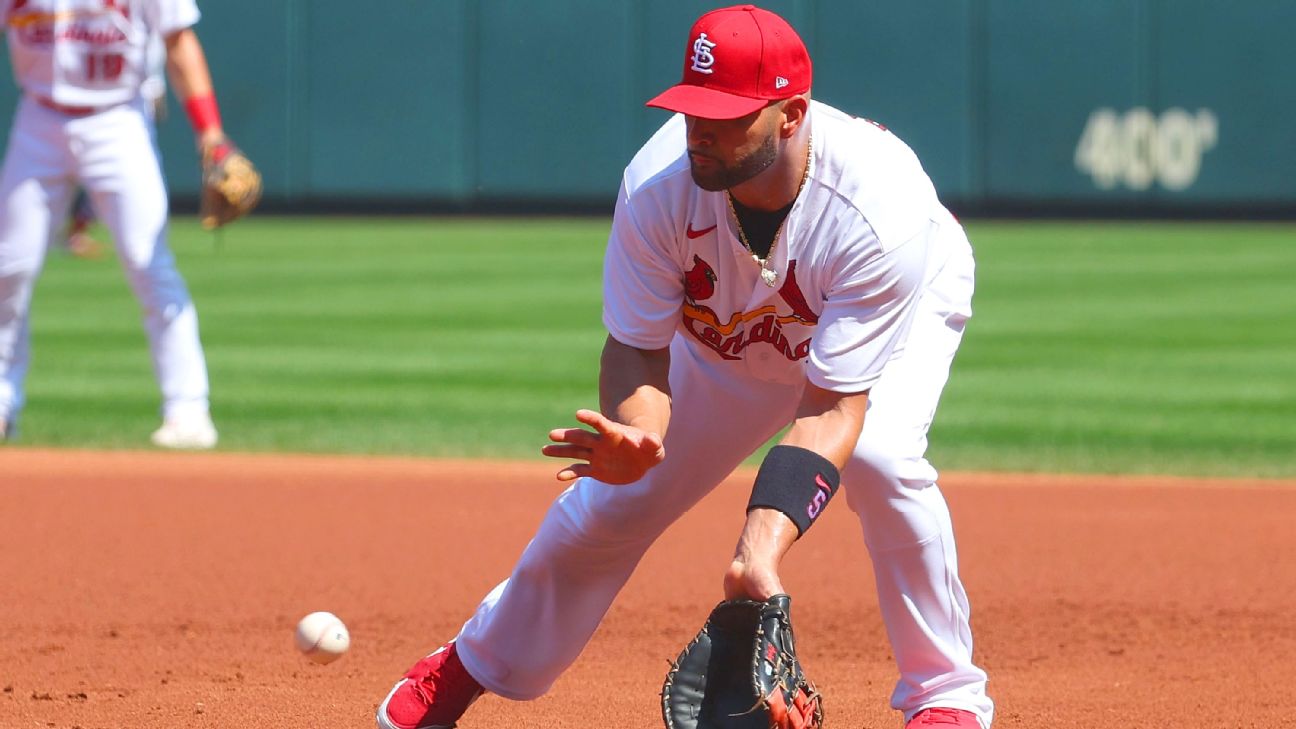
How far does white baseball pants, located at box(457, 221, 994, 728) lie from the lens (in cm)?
365

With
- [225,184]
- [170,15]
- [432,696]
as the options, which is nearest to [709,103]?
[432,696]

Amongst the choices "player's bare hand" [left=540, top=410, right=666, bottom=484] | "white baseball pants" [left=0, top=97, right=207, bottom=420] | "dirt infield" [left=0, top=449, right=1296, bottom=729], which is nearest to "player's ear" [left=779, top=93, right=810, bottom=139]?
"player's bare hand" [left=540, top=410, right=666, bottom=484]

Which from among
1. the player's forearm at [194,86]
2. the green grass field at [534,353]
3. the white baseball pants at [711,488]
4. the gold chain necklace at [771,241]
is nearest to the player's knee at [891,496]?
the white baseball pants at [711,488]

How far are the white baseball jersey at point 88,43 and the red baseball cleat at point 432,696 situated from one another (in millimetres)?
4163

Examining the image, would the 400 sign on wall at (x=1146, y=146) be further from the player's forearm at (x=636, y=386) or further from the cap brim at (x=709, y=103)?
the cap brim at (x=709, y=103)

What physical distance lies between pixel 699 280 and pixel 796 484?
1.66 feet

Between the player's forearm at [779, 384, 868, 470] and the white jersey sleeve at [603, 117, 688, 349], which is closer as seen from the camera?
the player's forearm at [779, 384, 868, 470]

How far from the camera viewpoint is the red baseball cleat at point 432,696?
12.9 feet

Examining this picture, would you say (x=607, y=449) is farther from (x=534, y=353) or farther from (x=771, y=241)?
(x=534, y=353)

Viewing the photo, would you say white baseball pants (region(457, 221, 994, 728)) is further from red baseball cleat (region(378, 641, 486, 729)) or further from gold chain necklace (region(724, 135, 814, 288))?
gold chain necklace (region(724, 135, 814, 288))

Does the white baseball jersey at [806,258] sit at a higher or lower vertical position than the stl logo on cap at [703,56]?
lower

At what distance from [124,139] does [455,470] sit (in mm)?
1837

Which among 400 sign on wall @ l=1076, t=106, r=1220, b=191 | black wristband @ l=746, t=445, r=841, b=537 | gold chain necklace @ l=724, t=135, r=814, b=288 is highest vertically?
gold chain necklace @ l=724, t=135, r=814, b=288

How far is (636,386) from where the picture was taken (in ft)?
11.6
